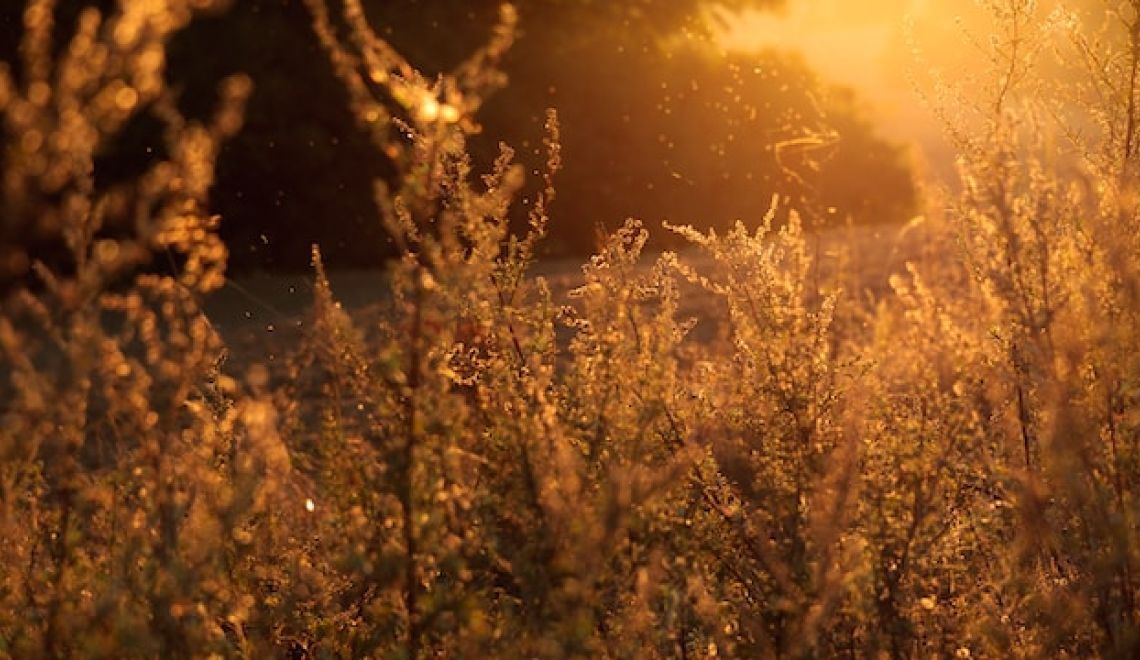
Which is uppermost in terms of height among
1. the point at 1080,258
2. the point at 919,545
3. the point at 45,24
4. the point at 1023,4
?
the point at 1023,4

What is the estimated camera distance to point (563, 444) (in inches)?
133

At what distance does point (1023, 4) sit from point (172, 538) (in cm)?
278

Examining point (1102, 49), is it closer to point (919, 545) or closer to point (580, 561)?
point (919, 545)

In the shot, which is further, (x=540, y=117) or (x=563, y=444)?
(x=540, y=117)

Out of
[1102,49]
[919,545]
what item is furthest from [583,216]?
[919,545]

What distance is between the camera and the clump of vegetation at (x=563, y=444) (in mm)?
3107

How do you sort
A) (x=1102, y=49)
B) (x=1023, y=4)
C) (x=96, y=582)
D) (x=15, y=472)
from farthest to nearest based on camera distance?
1. (x=1102, y=49)
2. (x=1023, y=4)
3. (x=96, y=582)
4. (x=15, y=472)

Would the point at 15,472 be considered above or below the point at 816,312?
below

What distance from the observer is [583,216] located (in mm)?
16547

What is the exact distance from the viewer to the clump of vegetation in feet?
10.2

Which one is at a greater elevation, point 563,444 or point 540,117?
point 563,444

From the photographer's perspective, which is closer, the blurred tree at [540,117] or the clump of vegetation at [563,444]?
the clump of vegetation at [563,444]

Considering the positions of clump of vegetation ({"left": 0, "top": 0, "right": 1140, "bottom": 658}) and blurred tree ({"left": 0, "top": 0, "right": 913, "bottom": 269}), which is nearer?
clump of vegetation ({"left": 0, "top": 0, "right": 1140, "bottom": 658})

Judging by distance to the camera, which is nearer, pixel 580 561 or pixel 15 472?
pixel 580 561
